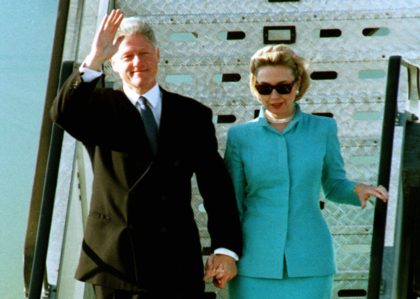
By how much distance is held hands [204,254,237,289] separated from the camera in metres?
3.18

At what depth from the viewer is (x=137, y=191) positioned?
9.89 feet

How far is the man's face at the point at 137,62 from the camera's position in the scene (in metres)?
3.13

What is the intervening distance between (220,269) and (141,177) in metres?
0.45

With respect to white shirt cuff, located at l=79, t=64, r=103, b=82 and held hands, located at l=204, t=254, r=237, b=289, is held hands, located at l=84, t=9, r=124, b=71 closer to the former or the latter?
white shirt cuff, located at l=79, t=64, r=103, b=82

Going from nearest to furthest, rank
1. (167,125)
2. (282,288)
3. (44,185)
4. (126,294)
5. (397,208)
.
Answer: (126,294), (167,125), (282,288), (44,185), (397,208)

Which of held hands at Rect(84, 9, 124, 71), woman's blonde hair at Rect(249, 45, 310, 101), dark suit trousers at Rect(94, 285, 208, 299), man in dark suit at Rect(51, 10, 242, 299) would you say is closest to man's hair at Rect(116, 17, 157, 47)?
man in dark suit at Rect(51, 10, 242, 299)

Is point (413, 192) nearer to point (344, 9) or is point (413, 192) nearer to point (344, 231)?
point (344, 231)

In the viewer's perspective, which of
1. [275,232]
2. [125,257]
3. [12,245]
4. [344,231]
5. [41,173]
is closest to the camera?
[125,257]

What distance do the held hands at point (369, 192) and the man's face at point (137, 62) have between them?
0.87 metres

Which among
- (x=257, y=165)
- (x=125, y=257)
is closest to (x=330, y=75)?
(x=257, y=165)

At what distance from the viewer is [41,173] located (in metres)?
3.60

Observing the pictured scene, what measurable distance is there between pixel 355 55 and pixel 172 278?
2.01 meters

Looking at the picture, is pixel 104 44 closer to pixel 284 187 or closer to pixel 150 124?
pixel 150 124

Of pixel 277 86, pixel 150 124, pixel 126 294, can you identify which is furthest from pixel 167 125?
pixel 126 294
